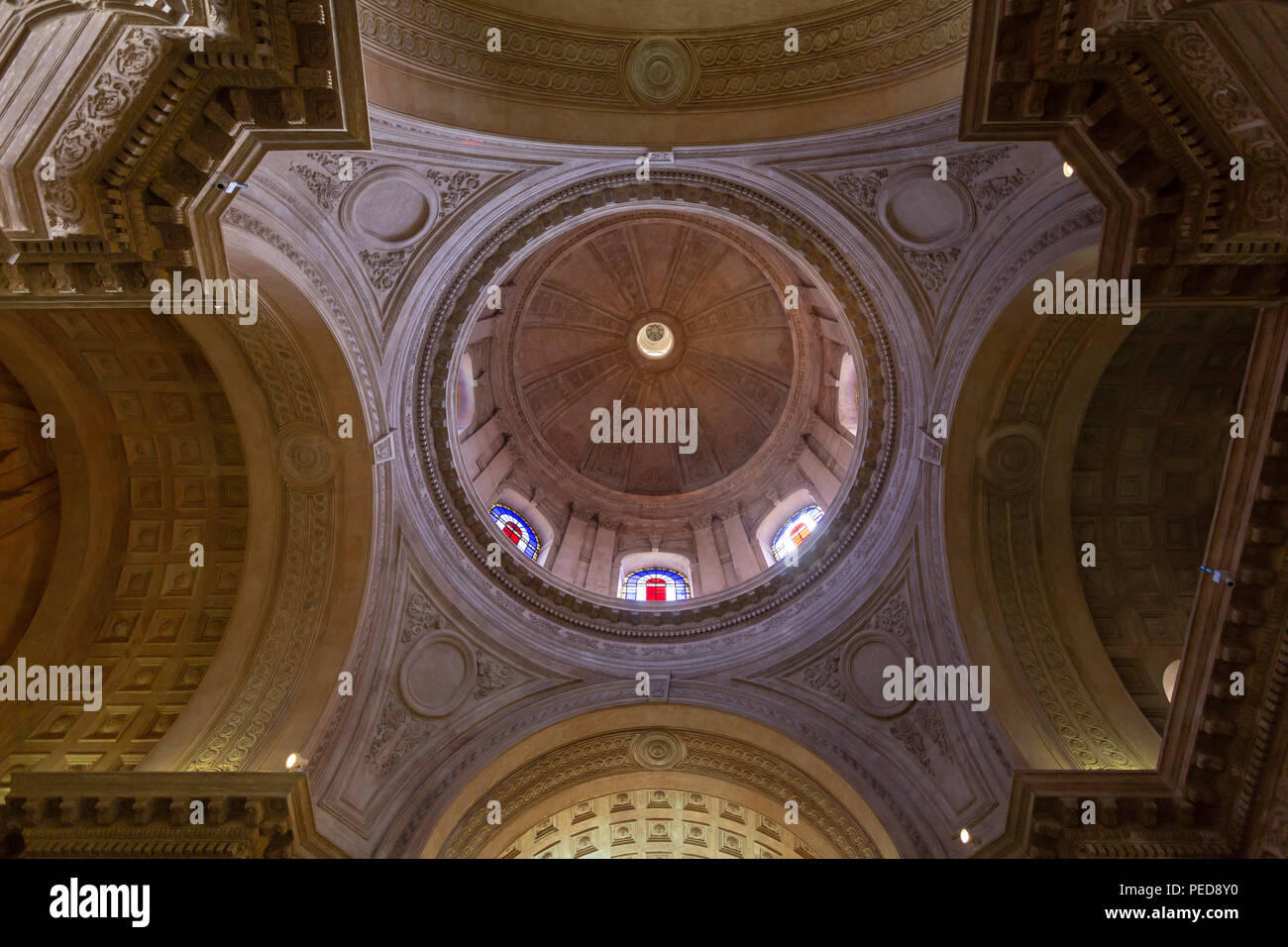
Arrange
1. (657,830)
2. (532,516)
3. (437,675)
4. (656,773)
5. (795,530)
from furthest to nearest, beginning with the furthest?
(532,516) < (795,530) < (657,830) < (656,773) < (437,675)

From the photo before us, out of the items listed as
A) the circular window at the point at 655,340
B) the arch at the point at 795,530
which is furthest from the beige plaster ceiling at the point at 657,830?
the circular window at the point at 655,340

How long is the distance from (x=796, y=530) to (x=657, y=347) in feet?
30.2

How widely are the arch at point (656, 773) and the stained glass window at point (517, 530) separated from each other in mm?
6286

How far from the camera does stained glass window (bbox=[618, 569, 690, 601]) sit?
22.5 m

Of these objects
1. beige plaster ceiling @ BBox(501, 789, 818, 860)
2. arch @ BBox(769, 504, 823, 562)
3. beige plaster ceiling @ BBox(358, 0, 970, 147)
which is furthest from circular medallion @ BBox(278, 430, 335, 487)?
arch @ BBox(769, 504, 823, 562)

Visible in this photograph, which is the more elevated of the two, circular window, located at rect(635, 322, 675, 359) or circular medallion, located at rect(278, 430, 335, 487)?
circular window, located at rect(635, 322, 675, 359)

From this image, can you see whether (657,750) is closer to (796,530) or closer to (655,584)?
(655,584)

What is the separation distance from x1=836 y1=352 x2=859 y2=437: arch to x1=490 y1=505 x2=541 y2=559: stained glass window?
28.5 feet

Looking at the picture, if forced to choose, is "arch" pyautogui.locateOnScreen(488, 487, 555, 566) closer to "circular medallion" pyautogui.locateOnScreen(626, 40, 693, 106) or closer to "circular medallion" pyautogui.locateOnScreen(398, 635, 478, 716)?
"circular medallion" pyautogui.locateOnScreen(398, 635, 478, 716)

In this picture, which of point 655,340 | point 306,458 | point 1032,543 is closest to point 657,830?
point 1032,543

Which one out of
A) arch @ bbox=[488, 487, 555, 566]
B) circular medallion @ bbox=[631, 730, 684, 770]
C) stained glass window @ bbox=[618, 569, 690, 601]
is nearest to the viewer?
circular medallion @ bbox=[631, 730, 684, 770]

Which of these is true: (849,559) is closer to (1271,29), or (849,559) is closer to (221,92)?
(1271,29)

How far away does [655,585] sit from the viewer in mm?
22922

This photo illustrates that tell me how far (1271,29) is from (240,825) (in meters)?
15.0
